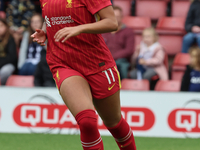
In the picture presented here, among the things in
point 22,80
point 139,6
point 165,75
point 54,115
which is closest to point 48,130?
point 54,115

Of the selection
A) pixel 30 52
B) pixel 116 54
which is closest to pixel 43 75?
pixel 30 52

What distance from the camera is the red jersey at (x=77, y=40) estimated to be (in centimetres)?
244

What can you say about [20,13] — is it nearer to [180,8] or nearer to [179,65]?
[179,65]

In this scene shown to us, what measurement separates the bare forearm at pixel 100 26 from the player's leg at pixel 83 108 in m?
0.36

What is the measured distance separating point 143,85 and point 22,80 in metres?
1.95

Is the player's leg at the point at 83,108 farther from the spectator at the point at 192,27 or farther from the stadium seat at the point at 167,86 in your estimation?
the spectator at the point at 192,27

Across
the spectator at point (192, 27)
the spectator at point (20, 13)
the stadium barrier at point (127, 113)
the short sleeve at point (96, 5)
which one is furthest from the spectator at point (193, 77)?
the spectator at point (20, 13)

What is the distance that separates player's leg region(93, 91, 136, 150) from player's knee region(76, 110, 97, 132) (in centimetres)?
27

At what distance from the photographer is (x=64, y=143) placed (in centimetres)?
418

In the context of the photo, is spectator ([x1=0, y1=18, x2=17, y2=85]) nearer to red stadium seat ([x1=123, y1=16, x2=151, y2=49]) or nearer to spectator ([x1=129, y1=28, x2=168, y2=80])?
spectator ([x1=129, y1=28, x2=168, y2=80])

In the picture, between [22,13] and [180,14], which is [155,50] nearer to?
[180,14]

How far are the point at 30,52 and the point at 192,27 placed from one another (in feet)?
9.47

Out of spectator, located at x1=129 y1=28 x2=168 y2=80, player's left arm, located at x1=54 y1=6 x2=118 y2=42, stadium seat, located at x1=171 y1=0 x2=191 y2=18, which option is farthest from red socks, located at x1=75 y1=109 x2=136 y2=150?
stadium seat, located at x1=171 y1=0 x2=191 y2=18

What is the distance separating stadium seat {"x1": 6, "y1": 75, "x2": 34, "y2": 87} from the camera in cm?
568
